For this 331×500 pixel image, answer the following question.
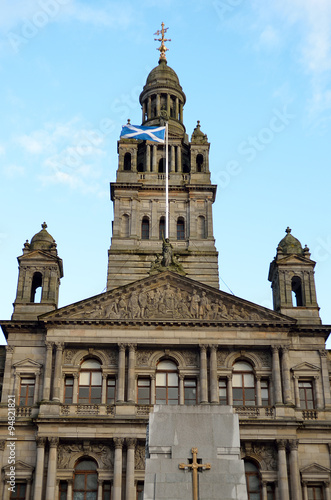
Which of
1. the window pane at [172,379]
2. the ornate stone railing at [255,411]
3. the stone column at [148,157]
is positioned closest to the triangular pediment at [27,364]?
the window pane at [172,379]

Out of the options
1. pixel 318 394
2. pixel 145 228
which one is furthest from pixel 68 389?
pixel 145 228

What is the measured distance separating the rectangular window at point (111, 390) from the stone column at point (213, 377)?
18.0 ft

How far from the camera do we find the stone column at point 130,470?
→ 39.0 m

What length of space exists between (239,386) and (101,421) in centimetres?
817

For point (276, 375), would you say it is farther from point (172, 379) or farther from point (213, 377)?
point (172, 379)

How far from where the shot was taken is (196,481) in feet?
72.6

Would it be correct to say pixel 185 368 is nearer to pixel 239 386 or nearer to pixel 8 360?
pixel 239 386

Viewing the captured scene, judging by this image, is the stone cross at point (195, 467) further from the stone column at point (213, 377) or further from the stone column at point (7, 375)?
the stone column at point (7, 375)

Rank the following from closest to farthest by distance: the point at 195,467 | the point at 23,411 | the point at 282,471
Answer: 1. the point at 195,467
2. the point at 282,471
3. the point at 23,411

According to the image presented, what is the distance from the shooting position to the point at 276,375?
139ft

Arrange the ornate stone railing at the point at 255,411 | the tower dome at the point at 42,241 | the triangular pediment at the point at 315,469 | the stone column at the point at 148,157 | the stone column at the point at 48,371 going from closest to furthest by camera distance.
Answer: the triangular pediment at the point at 315,469 → the ornate stone railing at the point at 255,411 → the stone column at the point at 48,371 → the tower dome at the point at 42,241 → the stone column at the point at 148,157

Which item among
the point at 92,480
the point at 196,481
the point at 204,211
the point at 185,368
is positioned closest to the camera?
the point at 196,481

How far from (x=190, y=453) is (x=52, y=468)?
19.1 meters

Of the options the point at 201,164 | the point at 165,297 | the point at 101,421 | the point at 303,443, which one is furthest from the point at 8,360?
the point at 201,164
